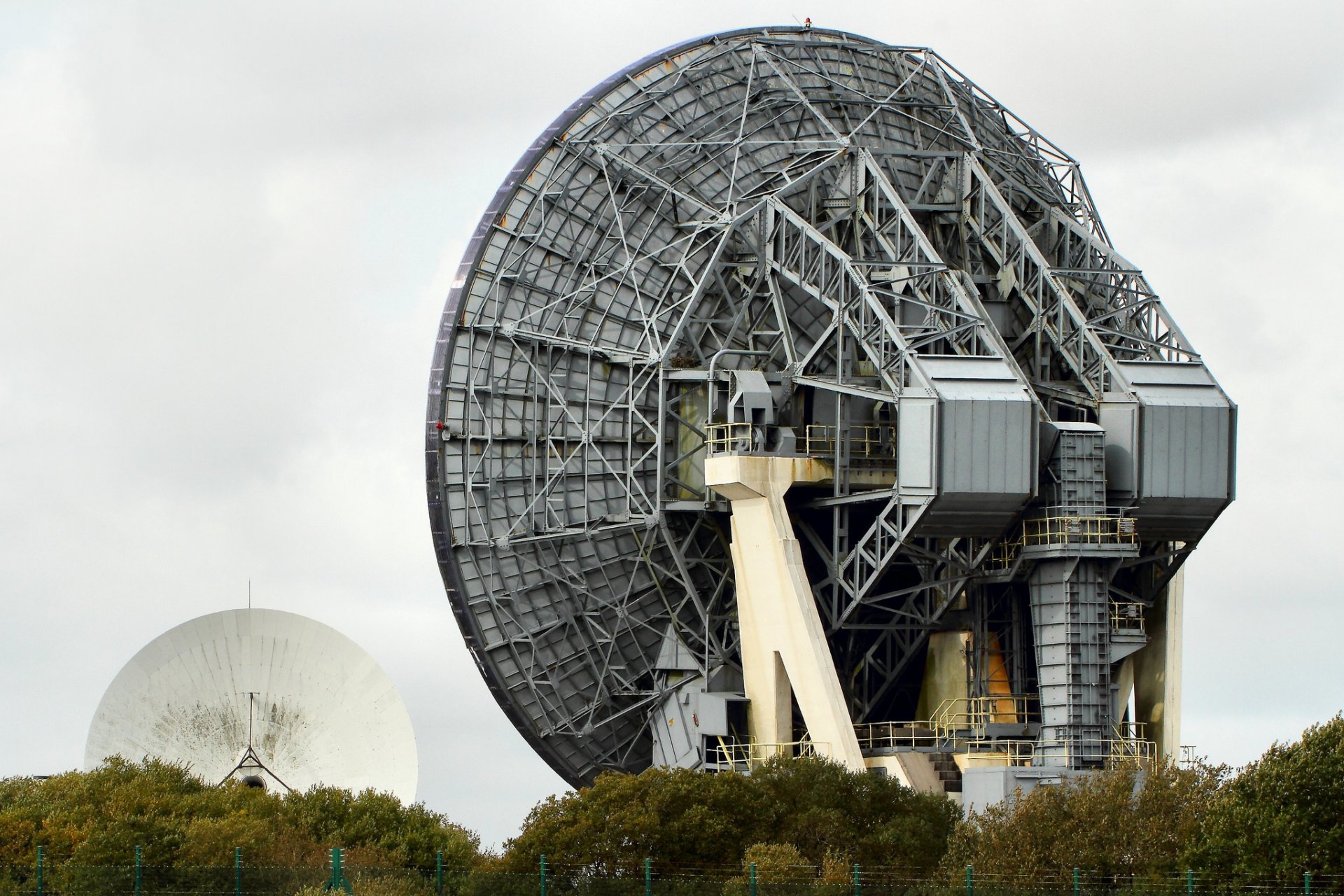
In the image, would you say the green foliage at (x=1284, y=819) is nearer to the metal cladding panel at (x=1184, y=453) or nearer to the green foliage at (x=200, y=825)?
the metal cladding panel at (x=1184, y=453)

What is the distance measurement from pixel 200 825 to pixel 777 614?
15.5 m

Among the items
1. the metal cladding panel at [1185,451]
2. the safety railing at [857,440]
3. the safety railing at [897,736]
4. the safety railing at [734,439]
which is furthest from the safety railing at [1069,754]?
the safety railing at [734,439]

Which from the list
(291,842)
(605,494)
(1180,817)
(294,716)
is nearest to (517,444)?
(605,494)

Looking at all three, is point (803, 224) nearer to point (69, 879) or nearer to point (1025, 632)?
point (1025, 632)

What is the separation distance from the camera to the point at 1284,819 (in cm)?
4888

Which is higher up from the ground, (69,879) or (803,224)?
(803,224)

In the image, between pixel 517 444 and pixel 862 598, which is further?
pixel 517 444

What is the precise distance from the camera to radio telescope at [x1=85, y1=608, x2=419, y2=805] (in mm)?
65250

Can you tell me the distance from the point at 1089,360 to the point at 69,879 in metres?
29.4

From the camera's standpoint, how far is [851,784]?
5766 cm

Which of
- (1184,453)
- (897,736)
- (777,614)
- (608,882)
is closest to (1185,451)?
(1184,453)

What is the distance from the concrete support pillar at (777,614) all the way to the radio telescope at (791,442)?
0.08 meters

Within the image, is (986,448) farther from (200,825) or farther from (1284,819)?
(200,825)

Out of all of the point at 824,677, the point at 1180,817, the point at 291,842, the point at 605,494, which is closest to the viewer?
the point at 1180,817
